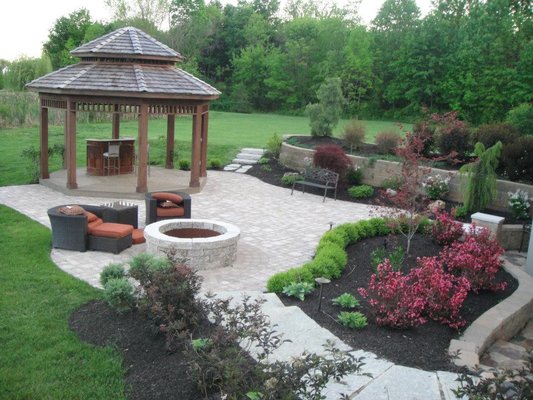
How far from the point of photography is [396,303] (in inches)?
262

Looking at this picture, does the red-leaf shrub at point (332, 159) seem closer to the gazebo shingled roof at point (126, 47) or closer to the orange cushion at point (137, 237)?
the gazebo shingled roof at point (126, 47)

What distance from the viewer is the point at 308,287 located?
756 centimetres

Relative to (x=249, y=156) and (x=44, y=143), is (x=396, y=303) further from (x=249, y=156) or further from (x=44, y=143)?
(x=249, y=156)

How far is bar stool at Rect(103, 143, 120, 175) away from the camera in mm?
15883

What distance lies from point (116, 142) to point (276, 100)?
3386cm

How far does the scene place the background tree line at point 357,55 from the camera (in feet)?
128

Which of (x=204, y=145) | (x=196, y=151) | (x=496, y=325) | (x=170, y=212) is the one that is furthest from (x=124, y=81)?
(x=496, y=325)

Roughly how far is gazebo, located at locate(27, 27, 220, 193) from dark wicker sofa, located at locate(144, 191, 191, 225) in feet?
9.85

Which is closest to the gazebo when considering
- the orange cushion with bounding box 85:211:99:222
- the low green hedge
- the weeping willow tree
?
the orange cushion with bounding box 85:211:99:222

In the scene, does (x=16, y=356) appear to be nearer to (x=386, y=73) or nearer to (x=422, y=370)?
(x=422, y=370)

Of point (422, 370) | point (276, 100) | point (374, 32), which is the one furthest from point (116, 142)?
point (374, 32)

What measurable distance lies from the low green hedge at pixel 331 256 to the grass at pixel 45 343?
2524 millimetres

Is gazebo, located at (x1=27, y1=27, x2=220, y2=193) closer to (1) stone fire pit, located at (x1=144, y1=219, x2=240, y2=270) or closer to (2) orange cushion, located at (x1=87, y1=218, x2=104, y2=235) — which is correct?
(2) orange cushion, located at (x1=87, y1=218, x2=104, y2=235)

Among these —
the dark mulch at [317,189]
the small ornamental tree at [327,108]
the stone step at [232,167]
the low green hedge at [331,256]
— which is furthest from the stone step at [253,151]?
the low green hedge at [331,256]
